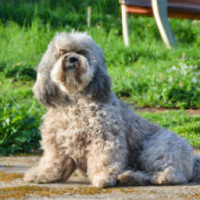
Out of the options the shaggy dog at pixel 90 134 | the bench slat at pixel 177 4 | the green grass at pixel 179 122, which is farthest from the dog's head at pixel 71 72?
the bench slat at pixel 177 4

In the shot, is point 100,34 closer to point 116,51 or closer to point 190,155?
point 116,51

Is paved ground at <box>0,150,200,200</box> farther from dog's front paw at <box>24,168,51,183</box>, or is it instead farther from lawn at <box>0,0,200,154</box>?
lawn at <box>0,0,200,154</box>

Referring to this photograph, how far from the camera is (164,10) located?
8.59 metres

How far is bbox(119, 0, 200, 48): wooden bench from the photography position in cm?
859

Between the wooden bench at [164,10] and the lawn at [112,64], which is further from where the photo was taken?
the wooden bench at [164,10]

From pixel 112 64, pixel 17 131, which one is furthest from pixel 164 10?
pixel 17 131

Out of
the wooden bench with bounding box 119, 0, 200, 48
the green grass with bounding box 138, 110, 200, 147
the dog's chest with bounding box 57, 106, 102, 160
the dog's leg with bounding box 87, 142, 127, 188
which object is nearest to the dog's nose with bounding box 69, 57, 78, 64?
the dog's chest with bounding box 57, 106, 102, 160

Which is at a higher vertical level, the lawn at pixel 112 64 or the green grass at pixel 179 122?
the lawn at pixel 112 64

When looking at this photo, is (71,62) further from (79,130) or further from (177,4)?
(177,4)

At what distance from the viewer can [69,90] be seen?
3393 mm

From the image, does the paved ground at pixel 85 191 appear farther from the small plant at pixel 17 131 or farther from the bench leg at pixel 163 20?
the bench leg at pixel 163 20

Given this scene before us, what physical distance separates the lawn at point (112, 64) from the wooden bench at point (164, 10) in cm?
33

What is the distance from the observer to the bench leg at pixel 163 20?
8539 mm

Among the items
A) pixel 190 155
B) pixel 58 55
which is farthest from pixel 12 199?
pixel 190 155
